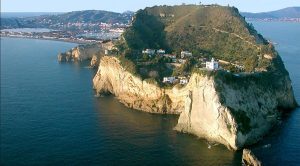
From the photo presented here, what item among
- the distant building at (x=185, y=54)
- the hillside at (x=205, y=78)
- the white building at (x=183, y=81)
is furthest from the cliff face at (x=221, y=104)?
the distant building at (x=185, y=54)

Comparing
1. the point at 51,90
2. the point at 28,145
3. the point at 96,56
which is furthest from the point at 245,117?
the point at 96,56

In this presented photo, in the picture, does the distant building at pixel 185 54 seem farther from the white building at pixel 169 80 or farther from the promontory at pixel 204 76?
the white building at pixel 169 80

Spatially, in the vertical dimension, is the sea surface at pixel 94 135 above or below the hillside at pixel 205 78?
below

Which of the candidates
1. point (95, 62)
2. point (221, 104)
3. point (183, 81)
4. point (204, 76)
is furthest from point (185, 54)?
point (95, 62)

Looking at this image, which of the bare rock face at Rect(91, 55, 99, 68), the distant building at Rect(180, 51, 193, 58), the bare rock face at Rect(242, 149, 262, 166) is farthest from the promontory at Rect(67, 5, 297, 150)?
the bare rock face at Rect(91, 55, 99, 68)

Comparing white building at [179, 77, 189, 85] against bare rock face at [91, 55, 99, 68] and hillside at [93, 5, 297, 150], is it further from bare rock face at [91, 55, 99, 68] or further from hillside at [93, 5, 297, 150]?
bare rock face at [91, 55, 99, 68]

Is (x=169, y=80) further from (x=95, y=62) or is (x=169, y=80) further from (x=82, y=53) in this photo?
(x=82, y=53)

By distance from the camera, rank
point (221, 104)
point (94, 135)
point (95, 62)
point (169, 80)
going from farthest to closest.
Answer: point (95, 62) → point (169, 80) → point (94, 135) → point (221, 104)
